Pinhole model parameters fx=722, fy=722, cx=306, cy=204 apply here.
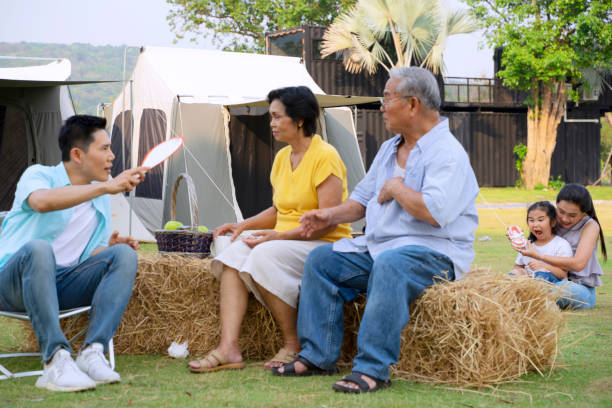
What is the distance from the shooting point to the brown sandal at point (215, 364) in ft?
8.98

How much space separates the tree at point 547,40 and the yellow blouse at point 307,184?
55.6ft

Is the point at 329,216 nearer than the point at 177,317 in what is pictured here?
Yes

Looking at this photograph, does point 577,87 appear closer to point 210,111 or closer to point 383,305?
point 210,111

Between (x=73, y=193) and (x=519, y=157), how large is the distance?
20.4 m

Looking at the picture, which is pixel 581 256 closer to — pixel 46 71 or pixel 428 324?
pixel 428 324

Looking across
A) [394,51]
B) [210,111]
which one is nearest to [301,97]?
[210,111]

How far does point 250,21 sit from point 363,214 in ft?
69.5

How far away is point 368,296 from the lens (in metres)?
2.52

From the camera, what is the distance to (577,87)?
2252 cm

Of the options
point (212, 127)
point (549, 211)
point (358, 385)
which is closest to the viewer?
point (358, 385)

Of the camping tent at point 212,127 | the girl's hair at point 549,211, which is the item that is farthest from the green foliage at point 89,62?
the girl's hair at point 549,211

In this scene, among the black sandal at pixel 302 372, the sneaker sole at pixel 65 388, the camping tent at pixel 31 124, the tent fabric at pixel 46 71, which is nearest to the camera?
the sneaker sole at pixel 65 388

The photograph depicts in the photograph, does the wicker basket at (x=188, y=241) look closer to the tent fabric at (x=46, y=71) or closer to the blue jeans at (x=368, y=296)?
the blue jeans at (x=368, y=296)

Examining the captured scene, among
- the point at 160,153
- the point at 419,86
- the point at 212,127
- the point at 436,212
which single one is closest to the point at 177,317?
the point at 160,153
